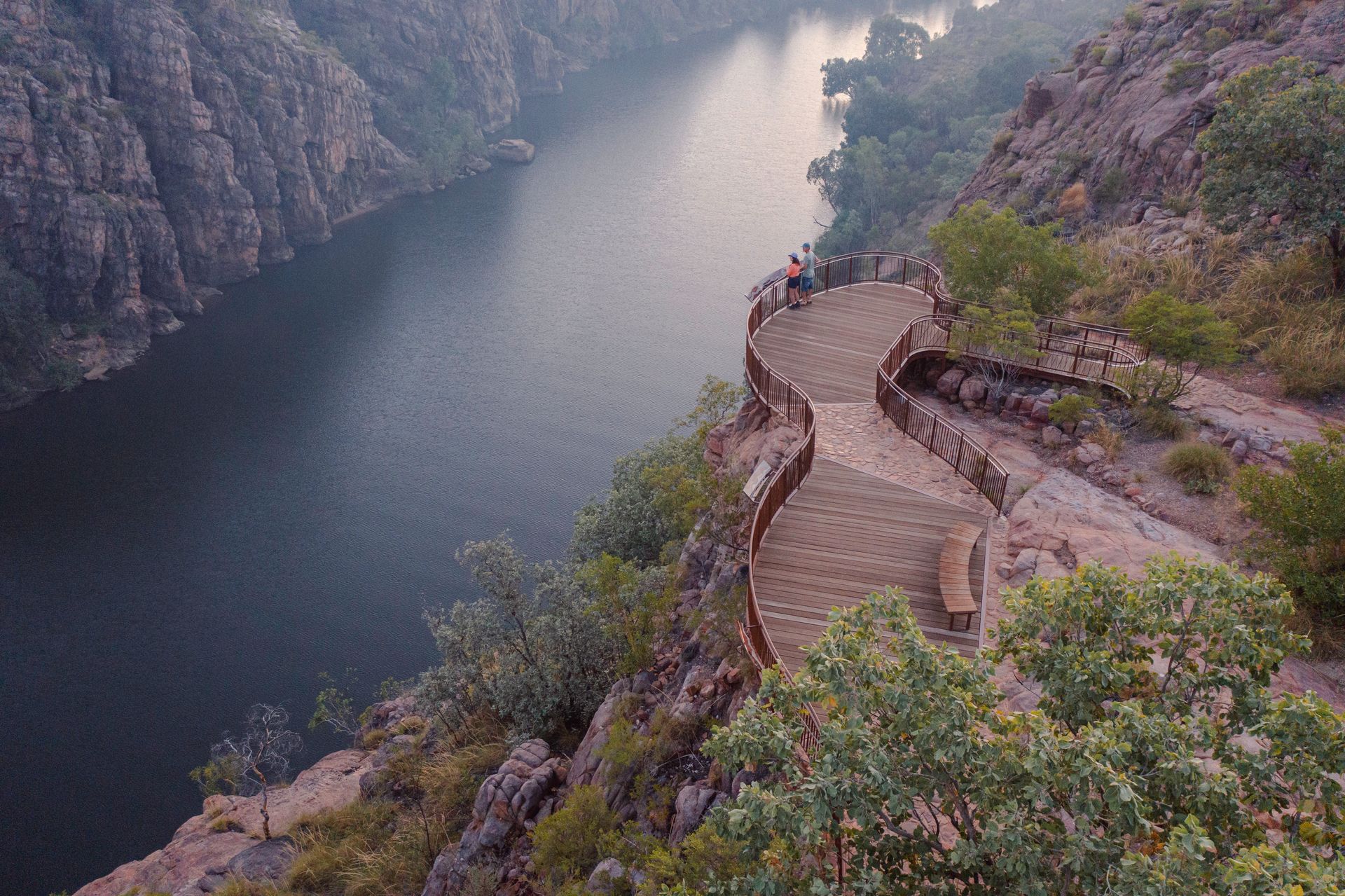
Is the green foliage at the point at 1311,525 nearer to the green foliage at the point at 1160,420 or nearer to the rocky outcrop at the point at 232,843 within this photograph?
the green foliage at the point at 1160,420

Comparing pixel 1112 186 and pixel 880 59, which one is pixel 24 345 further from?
pixel 880 59

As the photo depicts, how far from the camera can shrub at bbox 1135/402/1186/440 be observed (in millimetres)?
18359

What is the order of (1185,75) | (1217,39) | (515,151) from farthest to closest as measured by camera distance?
1. (515,151)
2. (1217,39)
3. (1185,75)

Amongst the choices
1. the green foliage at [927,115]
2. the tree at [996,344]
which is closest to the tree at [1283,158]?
the tree at [996,344]

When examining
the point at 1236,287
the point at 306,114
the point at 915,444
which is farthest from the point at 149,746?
the point at 306,114

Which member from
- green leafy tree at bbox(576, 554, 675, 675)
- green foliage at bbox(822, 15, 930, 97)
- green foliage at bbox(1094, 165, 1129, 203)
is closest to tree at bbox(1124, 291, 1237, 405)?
green leafy tree at bbox(576, 554, 675, 675)

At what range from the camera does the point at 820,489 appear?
17859 mm

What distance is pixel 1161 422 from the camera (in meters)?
18.5

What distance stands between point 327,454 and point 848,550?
3856cm

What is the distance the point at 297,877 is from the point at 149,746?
49.2ft

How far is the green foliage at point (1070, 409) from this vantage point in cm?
1888

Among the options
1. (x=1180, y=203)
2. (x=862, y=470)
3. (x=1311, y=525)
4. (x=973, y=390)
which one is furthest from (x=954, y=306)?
(x=1180, y=203)

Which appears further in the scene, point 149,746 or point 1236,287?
point 149,746

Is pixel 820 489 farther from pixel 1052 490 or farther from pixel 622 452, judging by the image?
pixel 622 452
